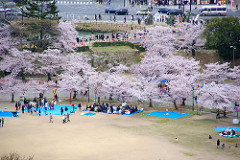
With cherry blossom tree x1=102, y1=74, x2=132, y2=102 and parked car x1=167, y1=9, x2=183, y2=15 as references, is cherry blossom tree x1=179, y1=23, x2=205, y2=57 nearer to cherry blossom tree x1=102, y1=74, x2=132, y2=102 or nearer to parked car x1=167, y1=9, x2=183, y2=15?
parked car x1=167, y1=9, x2=183, y2=15

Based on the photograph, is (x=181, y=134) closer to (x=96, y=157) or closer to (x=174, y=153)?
(x=174, y=153)

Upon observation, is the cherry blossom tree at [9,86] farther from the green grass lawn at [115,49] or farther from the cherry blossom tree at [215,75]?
the cherry blossom tree at [215,75]

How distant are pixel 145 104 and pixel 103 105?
21.6 ft

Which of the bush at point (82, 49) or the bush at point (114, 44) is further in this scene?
the bush at point (114, 44)

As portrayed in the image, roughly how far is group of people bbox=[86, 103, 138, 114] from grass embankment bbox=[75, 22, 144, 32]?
1380 inches

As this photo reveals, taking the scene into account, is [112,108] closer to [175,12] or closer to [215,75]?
[215,75]

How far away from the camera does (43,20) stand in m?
69.7

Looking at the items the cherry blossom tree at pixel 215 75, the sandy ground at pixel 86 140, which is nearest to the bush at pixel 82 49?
the cherry blossom tree at pixel 215 75

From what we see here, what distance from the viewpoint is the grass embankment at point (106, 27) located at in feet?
283

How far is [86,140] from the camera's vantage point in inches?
1548

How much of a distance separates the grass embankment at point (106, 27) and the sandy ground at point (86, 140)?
4041 centimetres

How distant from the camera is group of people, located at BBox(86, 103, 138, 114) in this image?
50.8 meters

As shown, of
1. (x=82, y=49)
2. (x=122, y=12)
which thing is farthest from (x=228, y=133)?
(x=122, y=12)

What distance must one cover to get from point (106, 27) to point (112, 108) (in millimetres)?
40477
